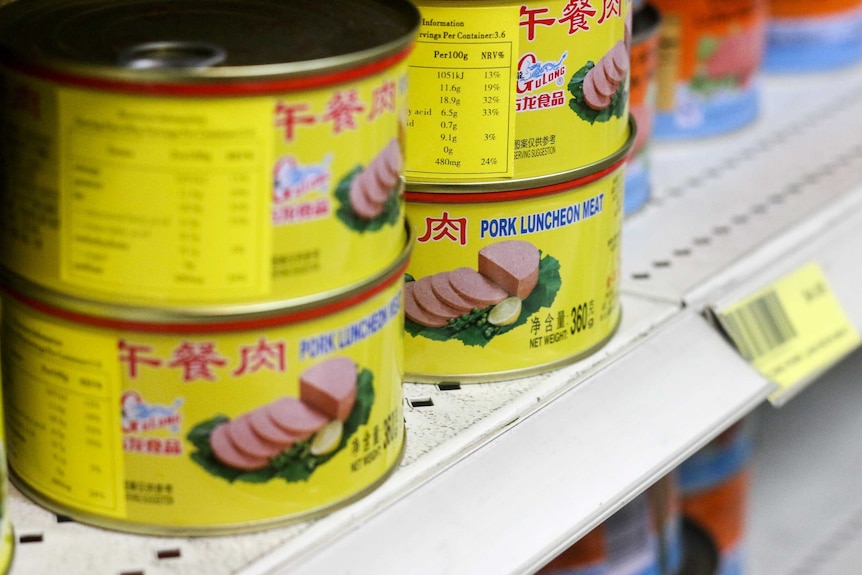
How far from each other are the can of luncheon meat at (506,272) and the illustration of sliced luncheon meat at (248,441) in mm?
225

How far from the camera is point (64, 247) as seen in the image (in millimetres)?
787

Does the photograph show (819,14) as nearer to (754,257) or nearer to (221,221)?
(754,257)

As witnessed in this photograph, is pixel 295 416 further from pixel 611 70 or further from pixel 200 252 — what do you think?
pixel 611 70

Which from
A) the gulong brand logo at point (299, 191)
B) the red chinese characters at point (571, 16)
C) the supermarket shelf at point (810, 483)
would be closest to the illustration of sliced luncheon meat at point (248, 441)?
the gulong brand logo at point (299, 191)

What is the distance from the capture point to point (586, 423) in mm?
1042

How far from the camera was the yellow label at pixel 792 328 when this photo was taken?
121 cm

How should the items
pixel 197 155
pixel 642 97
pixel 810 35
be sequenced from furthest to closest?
pixel 810 35 → pixel 642 97 → pixel 197 155

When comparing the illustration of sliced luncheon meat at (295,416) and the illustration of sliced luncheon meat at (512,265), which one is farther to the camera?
the illustration of sliced luncheon meat at (512,265)

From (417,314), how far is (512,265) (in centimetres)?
8

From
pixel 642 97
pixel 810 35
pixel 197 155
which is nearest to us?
pixel 197 155

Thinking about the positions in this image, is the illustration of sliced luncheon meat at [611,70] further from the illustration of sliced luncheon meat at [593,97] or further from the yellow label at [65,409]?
the yellow label at [65,409]

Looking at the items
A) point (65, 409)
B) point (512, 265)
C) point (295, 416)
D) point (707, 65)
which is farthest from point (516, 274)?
point (707, 65)

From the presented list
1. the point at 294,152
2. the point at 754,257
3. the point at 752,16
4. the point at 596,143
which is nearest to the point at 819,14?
the point at 752,16

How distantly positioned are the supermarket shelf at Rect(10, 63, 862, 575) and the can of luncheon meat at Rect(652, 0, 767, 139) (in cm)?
7
